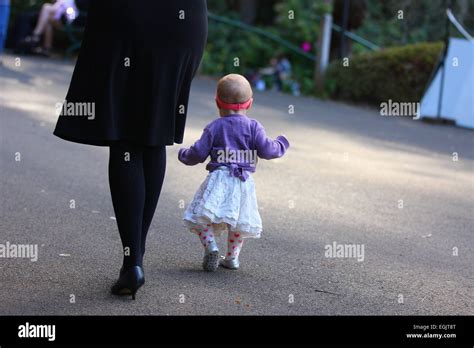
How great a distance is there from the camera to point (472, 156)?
37.9ft

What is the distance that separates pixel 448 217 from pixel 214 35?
598 inches

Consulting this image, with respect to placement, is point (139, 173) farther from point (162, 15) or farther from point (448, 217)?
Result: point (448, 217)

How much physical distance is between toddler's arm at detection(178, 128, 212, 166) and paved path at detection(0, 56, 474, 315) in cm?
61

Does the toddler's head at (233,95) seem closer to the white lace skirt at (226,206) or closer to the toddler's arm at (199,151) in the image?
the toddler's arm at (199,151)

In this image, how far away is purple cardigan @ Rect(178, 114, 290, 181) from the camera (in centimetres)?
513

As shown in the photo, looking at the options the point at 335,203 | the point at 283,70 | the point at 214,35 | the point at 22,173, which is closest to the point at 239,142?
the point at 335,203

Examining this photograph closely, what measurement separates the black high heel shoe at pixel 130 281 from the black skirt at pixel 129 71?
0.60 metres

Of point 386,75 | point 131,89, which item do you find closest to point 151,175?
point 131,89

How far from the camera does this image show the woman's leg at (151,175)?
4.61 metres

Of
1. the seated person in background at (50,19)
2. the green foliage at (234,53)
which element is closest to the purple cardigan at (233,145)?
the seated person in background at (50,19)

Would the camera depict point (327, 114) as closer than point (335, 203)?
No

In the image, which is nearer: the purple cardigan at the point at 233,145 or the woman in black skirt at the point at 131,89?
the woman in black skirt at the point at 131,89

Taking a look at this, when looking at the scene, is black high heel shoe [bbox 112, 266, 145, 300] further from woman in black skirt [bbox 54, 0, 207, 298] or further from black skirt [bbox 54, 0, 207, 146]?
black skirt [bbox 54, 0, 207, 146]

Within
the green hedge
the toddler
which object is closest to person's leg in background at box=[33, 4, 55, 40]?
the green hedge
